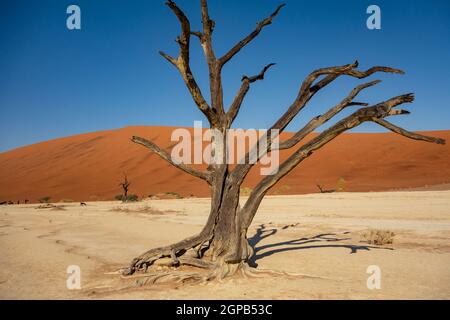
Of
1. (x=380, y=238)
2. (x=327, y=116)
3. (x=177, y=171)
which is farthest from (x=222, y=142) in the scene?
(x=177, y=171)

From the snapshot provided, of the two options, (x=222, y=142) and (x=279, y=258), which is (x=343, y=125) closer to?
(x=222, y=142)

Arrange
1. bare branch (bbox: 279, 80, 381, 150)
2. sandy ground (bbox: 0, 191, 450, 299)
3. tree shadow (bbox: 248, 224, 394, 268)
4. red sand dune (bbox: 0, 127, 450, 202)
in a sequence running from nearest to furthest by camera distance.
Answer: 1. sandy ground (bbox: 0, 191, 450, 299)
2. bare branch (bbox: 279, 80, 381, 150)
3. tree shadow (bbox: 248, 224, 394, 268)
4. red sand dune (bbox: 0, 127, 450, 202)

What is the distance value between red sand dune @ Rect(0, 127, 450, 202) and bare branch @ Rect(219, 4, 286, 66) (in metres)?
32.2

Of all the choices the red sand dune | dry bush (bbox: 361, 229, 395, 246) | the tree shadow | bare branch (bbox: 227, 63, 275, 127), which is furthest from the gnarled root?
the red sand dune

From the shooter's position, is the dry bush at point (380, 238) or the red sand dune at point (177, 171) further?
the red sand dune at point (177, 171)

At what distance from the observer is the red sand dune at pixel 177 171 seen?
137 feet

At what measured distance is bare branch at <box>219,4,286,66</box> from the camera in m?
7.28

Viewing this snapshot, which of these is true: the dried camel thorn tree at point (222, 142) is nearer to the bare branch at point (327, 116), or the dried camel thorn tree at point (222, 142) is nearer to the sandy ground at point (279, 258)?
the bare branch at point (327, 116)

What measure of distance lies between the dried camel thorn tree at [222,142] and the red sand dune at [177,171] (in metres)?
32.2

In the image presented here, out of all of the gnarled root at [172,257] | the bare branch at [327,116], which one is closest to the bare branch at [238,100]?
the bare branch at [327,116]

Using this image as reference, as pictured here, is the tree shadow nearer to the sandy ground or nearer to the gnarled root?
the sandy ground

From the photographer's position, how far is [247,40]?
7355 mm

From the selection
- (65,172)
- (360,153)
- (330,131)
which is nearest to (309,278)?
(330,131)

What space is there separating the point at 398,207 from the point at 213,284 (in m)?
16.1
